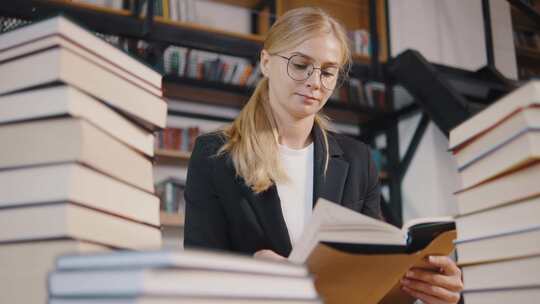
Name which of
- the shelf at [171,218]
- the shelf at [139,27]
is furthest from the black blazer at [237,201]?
the shelf at [171,218]

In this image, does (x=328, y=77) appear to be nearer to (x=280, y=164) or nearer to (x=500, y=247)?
(x=280, y=164)

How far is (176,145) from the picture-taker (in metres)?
3.65

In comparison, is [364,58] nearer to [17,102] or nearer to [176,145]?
[176,145]

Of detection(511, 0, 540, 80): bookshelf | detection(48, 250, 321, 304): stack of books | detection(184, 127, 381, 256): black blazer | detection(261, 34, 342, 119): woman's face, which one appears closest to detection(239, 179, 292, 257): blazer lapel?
detection(184, 127, 381, 256): black blazer

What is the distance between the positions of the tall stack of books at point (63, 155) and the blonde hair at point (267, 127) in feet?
2.53

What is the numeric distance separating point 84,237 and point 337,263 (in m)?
0.35

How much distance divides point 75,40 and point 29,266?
229 millimetres

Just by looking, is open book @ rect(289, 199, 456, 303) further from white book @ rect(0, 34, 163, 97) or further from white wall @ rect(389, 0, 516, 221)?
white wall @ rect(389, 0, 516, 221)

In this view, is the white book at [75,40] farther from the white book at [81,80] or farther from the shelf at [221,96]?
the shelf at [221,96]

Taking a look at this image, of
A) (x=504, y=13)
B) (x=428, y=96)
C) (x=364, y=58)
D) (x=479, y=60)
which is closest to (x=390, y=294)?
(x=428, y=96)

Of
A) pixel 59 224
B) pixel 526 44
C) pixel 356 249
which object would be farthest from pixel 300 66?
pixel 526 44

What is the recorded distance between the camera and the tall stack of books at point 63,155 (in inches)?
19.7

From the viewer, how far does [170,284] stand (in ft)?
1.22

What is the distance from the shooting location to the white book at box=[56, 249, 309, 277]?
37cm
